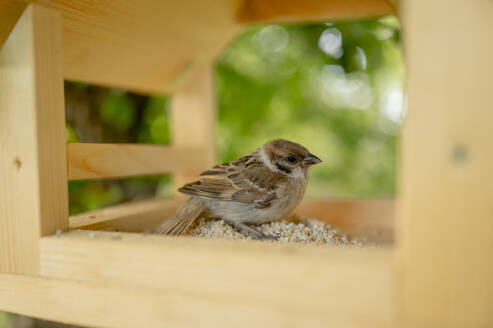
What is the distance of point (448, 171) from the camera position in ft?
3.31

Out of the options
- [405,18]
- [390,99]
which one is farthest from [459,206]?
[390,99]

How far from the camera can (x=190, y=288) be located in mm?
1260

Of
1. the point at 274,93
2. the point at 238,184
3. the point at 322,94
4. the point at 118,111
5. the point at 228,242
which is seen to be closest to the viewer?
the point at 228,242

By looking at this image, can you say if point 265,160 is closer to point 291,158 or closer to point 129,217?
point 291,158

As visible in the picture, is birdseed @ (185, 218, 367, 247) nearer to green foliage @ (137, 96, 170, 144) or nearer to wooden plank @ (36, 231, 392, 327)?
wooden plank @ (36, 231, 392, 327)

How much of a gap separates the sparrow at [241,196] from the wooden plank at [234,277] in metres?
0.72

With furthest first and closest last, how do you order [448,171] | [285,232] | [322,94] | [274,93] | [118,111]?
[322,94] < [274,93] < [118,111] < [285,232] < [448,171]

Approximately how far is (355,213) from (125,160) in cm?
160

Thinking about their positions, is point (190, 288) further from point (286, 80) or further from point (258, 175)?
point (286, 80)

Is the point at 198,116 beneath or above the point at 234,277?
above

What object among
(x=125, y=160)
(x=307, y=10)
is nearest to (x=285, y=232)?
(x=125, y=160)

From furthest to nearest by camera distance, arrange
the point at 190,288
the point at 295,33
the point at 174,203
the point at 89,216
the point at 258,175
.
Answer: the point at 295,33
the point at 174,203
the point at 258,175
the point at 89,216
the point at 190,288

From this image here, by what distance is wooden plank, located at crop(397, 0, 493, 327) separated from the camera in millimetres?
994

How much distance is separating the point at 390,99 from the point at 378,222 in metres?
3.24
